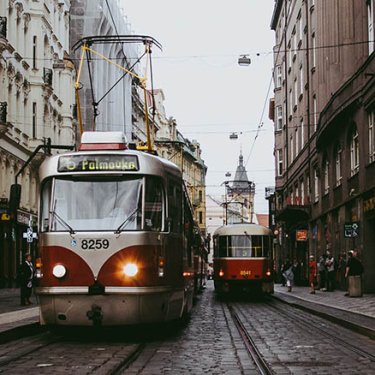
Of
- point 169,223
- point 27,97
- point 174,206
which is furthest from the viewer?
point 27,97

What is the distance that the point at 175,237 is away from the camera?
14562mm

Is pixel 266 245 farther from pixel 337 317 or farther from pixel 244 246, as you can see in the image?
pixel 337 317

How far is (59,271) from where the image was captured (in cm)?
1322

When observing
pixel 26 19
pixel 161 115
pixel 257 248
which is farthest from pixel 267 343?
pixel 161 115

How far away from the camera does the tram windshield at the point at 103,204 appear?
43.8ft

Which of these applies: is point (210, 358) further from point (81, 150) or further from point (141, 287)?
point (81, 150)

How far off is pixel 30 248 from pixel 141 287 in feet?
113

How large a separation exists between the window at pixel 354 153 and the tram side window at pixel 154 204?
67.9 ft

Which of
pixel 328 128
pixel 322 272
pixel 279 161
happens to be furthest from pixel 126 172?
pixel 279 161

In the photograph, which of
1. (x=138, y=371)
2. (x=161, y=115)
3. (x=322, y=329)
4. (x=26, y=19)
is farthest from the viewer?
(x=161, y=115)

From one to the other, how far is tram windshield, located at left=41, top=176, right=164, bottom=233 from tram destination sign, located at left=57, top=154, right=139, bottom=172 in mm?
150

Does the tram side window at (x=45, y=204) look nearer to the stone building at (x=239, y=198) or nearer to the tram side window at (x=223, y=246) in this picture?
the tram side window at (x=223, y=246)

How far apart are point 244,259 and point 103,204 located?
58.0 ft

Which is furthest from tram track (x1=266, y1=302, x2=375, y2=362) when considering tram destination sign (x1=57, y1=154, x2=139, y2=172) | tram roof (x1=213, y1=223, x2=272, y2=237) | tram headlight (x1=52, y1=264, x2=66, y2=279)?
tram roof (x1=213, y1=223, x2=272, y2=237)
